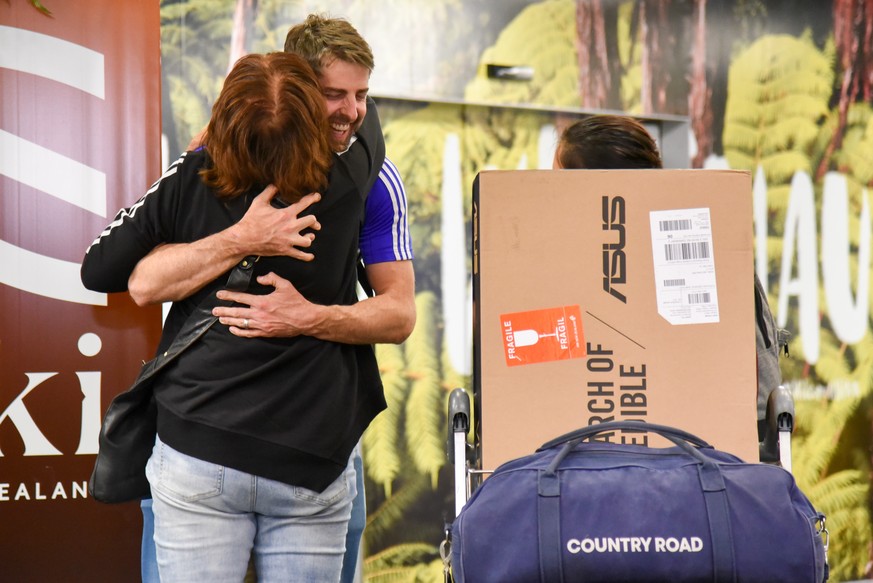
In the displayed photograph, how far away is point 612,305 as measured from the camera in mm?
1744

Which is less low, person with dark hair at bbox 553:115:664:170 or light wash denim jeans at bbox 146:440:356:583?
person with dark hair at bbox 553:115:664:170

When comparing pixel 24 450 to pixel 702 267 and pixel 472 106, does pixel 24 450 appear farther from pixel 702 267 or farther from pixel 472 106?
pixel 472 106

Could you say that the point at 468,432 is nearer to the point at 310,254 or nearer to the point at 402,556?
the point at 310,254

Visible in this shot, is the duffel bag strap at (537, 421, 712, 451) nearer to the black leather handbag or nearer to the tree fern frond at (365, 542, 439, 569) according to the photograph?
the black leather handbag

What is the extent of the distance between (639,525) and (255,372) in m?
0.65

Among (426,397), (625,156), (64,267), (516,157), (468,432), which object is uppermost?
(516,157)

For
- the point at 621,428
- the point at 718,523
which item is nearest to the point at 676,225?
the point at 621,428

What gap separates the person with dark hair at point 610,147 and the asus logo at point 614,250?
0.59 ft

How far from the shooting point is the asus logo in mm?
1744

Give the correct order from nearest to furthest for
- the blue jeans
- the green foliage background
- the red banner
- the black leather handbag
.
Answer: the black leather handbag, the blue jeans, the red banner, the green foliage background

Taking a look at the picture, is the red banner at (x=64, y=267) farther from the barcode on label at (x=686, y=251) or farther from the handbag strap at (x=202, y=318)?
the barcode on label at (x=686, y=251)

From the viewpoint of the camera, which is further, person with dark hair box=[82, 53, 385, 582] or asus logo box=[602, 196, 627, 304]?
asus logo box=[602, 196, 627, 304]

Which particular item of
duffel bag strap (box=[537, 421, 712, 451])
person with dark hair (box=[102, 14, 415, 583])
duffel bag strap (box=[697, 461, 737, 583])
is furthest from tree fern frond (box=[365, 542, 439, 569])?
duffel bag strap (box=[697, 461, 737, 583])

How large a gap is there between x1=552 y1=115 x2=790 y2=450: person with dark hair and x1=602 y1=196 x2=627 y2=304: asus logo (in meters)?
0.17
